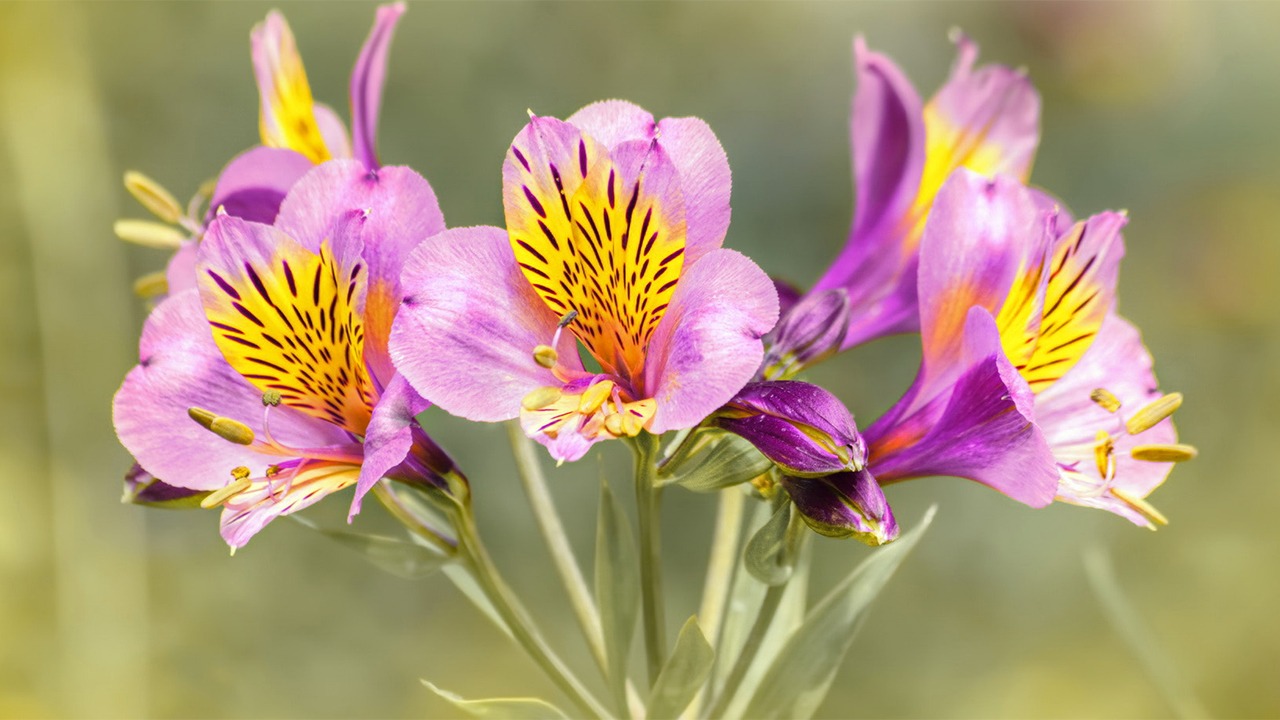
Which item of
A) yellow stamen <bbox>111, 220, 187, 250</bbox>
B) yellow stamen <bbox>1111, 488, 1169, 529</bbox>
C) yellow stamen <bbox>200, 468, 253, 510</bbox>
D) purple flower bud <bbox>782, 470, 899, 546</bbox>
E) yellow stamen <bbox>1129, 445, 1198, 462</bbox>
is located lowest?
yellow stamen <bbox>200, 468, 253, 510</bbox>

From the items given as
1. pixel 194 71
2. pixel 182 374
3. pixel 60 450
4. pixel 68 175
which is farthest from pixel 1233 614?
pixel 194 71

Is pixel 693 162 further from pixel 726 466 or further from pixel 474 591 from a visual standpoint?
pixel 474 591

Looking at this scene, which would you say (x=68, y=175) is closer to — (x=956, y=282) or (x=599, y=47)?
(x=599, y=47)

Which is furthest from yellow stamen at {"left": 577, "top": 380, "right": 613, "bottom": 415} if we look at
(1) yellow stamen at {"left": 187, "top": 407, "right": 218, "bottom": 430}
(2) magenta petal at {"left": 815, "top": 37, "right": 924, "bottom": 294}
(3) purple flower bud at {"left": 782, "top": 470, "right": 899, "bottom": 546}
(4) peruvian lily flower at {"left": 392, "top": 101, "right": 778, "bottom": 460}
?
(2) magenta petal at {"left": 815, "top": 37, "right": 924, "bottom": 294}

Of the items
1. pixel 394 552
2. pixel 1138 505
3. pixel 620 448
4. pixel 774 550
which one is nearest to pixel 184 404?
pixel 394 552

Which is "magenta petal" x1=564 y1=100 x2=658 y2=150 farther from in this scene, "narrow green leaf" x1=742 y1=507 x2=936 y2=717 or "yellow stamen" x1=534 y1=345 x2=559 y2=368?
"narrow green leaf" x1=742 y1=507 x2=936 y2=717
